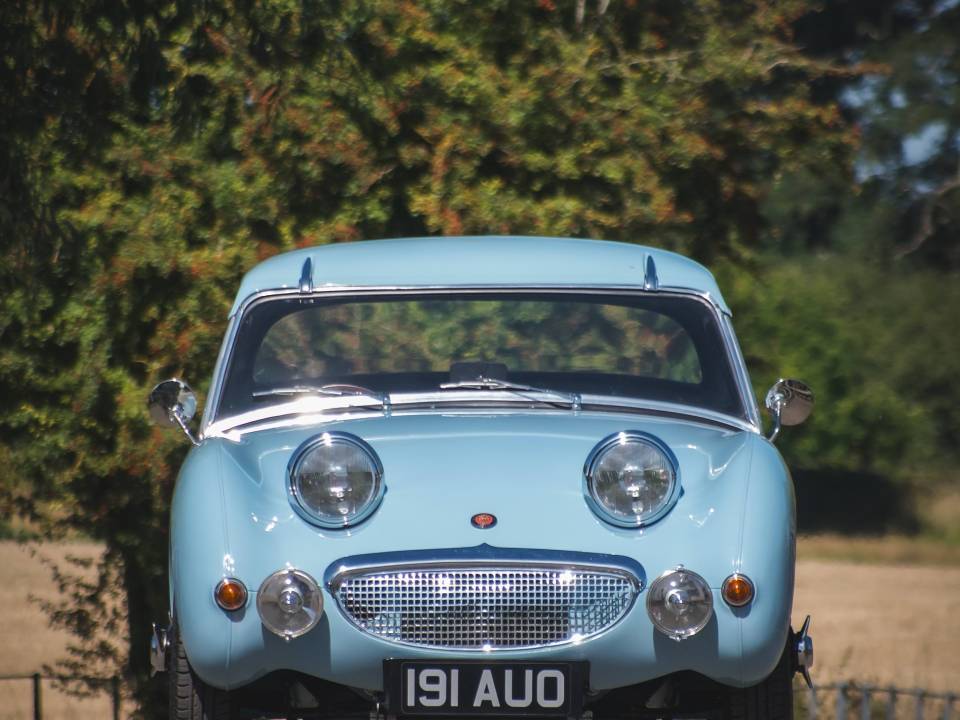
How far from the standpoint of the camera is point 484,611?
13.1 ft

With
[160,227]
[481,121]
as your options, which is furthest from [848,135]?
[160,227]

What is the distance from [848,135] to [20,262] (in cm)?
599

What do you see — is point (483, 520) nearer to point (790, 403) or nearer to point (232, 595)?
point (232, 595)

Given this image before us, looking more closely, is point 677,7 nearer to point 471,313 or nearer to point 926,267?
point 471,313

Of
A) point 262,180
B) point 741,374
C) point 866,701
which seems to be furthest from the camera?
point 866,701

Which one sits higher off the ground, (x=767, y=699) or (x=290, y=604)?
(x=290, y=604)

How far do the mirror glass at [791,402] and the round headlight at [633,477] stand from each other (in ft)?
3.59

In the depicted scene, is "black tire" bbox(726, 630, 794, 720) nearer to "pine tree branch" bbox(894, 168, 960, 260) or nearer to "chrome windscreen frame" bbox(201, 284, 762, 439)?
"chrome windscreen frame" bbox(201, 284, 762, 439)

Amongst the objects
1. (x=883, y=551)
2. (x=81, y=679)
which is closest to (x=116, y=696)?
(x=81, y=679)

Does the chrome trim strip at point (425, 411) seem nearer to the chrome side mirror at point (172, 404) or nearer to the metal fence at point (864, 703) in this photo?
the chrome side mirror at point (172, 404)

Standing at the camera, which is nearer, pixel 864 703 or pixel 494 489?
pixel 494 489

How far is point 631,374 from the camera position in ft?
18.3

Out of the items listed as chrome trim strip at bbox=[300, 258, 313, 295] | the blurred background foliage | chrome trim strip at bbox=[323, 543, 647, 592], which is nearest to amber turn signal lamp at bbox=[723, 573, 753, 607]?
chrome trim strip at bbox=[323, 543, 647, 592]

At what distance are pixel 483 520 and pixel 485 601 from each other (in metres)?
0.22
